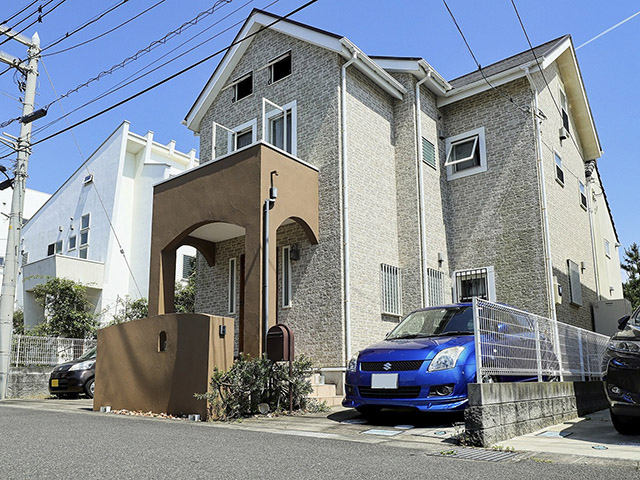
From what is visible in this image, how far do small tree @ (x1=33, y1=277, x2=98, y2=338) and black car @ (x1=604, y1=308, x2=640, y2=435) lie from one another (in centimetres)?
1605

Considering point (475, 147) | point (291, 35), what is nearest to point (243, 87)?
point (291, 35)

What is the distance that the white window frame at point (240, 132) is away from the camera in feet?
46.0

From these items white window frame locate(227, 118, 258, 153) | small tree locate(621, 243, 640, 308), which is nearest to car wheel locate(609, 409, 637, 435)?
white window frame locate(227, 118, 258, 153)

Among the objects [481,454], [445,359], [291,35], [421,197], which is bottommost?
[481,454]

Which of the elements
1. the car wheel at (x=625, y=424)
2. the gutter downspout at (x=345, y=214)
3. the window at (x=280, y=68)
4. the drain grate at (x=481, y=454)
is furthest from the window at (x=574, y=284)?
the drain grate at (x=481, y=454)

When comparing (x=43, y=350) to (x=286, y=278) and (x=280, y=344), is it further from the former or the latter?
(x=280, y=344)

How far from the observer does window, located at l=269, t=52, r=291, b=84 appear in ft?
44.7

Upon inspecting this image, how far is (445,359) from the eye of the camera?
22.0ft

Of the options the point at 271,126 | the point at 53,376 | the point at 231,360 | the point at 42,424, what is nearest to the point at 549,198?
the point at 271,126

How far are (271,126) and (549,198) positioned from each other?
6764 millimetres

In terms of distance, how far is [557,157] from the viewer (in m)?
14.6

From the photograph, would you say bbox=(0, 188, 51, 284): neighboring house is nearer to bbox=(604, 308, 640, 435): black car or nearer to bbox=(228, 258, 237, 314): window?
bbox=(228, 258, 237, 314): window

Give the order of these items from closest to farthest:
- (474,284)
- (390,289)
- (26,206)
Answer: (390,289), (474,284), (26,206)

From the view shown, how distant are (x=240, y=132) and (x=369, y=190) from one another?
4107mm
